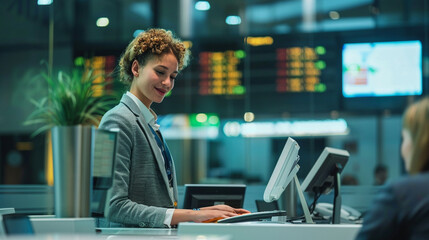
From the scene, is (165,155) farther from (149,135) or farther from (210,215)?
(210,215)

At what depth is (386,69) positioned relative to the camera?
267 inches

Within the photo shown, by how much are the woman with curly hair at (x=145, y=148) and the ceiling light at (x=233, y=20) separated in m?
4.92

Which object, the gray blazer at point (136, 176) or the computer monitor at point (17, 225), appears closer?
the computer monitor at point (17, 225)

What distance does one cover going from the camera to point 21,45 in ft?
22.0

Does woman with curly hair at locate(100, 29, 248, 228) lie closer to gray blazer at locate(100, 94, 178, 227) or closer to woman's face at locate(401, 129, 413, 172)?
gray blazer at locate(100, 94, 178, 227)

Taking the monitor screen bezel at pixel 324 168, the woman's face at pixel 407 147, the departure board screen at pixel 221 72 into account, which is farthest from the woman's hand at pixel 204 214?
the departure board screen at pixel 221 72

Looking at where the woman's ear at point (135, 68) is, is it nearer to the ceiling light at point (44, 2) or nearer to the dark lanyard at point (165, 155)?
the dark lanyard at point (165, 155)

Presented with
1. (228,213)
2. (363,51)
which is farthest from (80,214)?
(363,51)

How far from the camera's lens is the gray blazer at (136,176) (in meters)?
2.39

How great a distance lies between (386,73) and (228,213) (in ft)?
16.3

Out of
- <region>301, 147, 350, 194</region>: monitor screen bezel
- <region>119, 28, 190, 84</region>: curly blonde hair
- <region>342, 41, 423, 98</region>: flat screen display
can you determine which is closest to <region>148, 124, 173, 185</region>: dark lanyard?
<region>119, 28, 190, 84</region>: curly blonde hair

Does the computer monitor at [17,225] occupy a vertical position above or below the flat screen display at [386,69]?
below

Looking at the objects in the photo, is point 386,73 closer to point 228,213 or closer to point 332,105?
point 332,105

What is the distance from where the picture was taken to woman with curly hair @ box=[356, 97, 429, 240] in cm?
140
